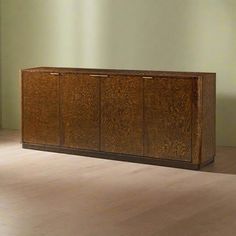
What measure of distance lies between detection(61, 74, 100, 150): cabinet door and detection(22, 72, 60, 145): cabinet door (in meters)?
0.11

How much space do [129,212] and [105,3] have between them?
11.2 ft

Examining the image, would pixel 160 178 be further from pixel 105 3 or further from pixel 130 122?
pixel 105 3

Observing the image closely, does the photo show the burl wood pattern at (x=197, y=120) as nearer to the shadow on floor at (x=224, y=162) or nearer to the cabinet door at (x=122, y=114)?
the shadow on floor at (x=224, y=162)

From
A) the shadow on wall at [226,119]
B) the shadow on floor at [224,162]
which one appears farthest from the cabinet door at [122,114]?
the shadow on wall at [226,119]

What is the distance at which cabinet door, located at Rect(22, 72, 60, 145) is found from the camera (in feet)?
19.1

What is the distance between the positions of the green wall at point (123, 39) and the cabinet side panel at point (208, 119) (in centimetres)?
82

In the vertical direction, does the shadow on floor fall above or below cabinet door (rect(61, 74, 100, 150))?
below

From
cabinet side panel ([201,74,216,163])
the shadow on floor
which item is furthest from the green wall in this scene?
cabinet side panel ([201,74,216,163])

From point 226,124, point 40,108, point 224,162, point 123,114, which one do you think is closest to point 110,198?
point 123,114

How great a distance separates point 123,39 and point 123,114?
1439 mm

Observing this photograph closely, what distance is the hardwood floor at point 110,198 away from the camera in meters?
3.47

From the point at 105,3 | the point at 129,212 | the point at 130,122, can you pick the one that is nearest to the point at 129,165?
the point at 130,122

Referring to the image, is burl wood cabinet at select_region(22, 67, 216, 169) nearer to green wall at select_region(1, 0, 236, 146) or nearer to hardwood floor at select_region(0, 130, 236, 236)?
hardwood floor at select_region(0, 130, 236, 236)

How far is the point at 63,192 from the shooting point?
4.31m
